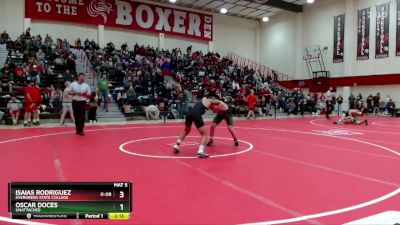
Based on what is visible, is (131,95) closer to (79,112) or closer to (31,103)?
(31,103)

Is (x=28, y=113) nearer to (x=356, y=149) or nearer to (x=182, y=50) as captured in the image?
(x=356, y=149)

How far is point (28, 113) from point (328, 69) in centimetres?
2247

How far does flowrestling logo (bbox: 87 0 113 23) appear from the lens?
24.9 m

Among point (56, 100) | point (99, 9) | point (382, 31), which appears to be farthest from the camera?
point (99, 9)

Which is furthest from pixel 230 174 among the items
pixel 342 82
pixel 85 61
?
pixel 342 82

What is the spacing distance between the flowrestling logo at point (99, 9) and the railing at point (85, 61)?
3589mm

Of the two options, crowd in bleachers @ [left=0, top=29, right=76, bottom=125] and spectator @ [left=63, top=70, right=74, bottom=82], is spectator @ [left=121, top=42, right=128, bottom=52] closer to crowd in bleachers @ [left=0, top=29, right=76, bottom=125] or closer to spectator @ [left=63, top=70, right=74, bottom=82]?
crowd in bleachers @ [left=0, top=29, right=76, bottom=125]

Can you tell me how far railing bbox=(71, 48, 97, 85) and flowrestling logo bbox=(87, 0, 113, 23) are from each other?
3.59 metres

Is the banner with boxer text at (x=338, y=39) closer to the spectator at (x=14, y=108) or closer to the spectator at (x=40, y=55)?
the spectator at (x=40, y=55)

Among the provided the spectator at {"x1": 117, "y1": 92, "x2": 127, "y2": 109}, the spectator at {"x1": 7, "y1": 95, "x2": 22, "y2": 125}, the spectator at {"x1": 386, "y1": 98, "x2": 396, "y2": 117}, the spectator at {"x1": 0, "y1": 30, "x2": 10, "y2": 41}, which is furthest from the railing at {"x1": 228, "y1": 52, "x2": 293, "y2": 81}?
the spectator at {"x1": 7, "y1": 95, "x2": 22, "y2": 125}

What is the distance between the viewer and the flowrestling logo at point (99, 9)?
81.7 ft

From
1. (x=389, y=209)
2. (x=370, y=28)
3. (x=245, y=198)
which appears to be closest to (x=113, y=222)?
(x=245, y=198)
